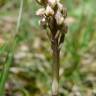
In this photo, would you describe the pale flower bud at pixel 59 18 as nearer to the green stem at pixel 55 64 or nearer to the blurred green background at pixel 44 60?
the green stem at pixel 55 64

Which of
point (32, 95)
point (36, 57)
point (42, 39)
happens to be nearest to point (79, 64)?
point (36, 57)

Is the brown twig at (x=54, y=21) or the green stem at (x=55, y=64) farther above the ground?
the brown twig at (x=54, y=21)

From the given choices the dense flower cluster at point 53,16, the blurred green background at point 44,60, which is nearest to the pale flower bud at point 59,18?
the dense flower cluster at point 53,16

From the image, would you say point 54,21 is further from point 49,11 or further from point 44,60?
point 44,60

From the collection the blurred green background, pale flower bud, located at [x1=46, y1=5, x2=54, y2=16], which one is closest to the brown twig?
pale flower bud, located at [x1=46, y1=5, x2=54, y2=16]

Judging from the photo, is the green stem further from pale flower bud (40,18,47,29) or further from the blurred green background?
the blurred green background

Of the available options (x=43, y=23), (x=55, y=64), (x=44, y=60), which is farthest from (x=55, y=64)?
(x=44, y=60)
